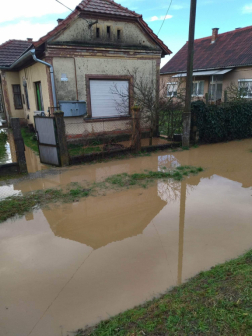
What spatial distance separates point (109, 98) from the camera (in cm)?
1123

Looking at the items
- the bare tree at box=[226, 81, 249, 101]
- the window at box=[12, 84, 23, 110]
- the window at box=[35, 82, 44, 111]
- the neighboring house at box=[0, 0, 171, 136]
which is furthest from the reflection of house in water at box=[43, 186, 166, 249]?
the window at box=[12, 84, 23, 110]

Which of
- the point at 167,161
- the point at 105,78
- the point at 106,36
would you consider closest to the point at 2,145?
the point at 105,78

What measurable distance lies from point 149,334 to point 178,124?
31.0 ft

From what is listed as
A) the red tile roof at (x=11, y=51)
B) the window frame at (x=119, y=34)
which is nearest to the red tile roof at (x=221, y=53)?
the window frame at (x=119, y=34)

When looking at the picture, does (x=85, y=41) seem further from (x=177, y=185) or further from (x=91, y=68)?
(x=177, y=185)

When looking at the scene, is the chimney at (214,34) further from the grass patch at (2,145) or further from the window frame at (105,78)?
the grass patch at (2,145)

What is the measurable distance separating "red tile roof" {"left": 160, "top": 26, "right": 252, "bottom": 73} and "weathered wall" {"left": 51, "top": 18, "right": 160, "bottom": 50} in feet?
33.9

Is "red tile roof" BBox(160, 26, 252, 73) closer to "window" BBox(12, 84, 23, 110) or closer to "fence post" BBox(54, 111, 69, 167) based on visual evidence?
"window" BBox(12, 84, 23, 110)

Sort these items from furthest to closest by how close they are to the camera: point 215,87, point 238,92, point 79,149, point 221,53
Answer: point 221,53 < point 215,87 < point 238,92 < point 79,149

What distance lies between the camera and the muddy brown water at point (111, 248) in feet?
9.88

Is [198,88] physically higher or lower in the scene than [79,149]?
higher

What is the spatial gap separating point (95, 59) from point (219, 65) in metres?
13.3

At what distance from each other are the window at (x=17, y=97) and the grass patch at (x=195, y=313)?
1676cm

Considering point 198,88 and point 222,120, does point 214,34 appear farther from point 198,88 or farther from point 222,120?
point 222,120
